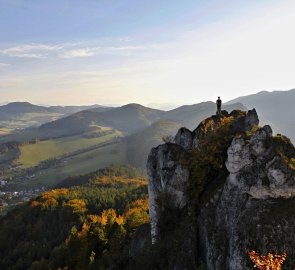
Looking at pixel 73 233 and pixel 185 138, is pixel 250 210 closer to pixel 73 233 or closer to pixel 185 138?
pixel 185 138

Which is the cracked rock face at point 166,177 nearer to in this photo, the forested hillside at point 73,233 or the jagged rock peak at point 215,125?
the jagged rock peak at point 215,125

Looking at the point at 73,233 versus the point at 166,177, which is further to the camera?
the point at 73,233

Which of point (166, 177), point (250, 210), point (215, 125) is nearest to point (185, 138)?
point (215, 125)

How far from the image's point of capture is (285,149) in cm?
4256

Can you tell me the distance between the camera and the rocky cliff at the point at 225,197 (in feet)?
126

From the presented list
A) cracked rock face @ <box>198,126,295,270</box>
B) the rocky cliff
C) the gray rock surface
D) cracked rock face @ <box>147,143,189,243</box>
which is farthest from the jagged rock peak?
cracked rock face @ <box>198,126,295,270</box>

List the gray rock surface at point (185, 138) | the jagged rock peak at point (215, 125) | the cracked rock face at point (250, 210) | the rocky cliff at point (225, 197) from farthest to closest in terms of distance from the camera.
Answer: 1. the gray rock surface at point (185, 138)
2. the jagged rock peak at point (215, 125)
3. the rocky cliff at point (225, 197)
4. the cracked rock face at point (250, 210)

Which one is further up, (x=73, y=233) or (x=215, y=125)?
(x=215, y=125)

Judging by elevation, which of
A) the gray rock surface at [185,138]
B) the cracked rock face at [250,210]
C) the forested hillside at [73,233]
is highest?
the gray rock surface at [185,138]

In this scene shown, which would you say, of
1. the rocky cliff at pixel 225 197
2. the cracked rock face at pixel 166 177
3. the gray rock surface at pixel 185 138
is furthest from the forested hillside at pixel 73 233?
the gray rock surface at pixel 185 138

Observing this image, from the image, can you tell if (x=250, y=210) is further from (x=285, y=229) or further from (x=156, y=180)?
(x=156, y=180)

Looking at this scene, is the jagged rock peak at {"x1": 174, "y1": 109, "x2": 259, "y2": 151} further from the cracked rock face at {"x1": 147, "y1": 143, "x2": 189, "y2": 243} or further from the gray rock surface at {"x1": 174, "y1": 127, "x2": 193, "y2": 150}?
the cracked rock face at {"x1": 147, "y1": 143, "x2": 189, "y2": 243}

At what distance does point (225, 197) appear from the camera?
44.1 meters

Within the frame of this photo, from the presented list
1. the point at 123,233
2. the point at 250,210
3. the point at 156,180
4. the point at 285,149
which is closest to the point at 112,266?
the point at 156,180
